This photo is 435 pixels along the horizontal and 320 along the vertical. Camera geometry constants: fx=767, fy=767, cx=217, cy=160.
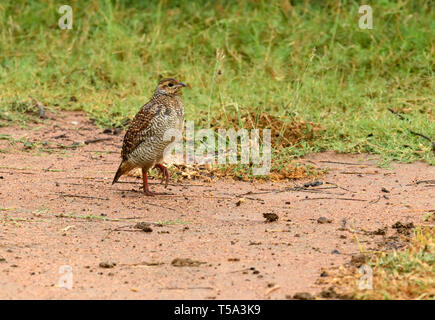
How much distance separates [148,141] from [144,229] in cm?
118

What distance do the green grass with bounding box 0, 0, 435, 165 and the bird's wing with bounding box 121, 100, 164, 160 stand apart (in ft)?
4.77

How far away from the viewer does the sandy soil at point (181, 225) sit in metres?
4.53

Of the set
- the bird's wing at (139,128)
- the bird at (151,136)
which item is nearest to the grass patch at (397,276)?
the bird at (151,136)

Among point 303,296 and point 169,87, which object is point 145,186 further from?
point 303,296

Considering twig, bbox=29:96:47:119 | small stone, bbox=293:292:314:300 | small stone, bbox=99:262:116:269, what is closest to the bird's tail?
small stone, bbox=99:262:116:269

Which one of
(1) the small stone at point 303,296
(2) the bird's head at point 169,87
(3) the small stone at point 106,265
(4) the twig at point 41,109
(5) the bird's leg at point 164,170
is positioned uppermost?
(2) the bird's head at point 169,87

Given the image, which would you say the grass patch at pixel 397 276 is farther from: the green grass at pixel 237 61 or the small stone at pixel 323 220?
the green grass at pixel 237 61

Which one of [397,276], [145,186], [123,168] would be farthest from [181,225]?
[397,276]

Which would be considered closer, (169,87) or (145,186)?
(145,186)

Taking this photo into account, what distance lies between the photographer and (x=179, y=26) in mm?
11070

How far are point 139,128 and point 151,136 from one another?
0.15 meters

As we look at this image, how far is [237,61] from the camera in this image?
10.1 meters

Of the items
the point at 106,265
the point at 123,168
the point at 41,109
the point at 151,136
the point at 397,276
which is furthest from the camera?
the point at 41,109
